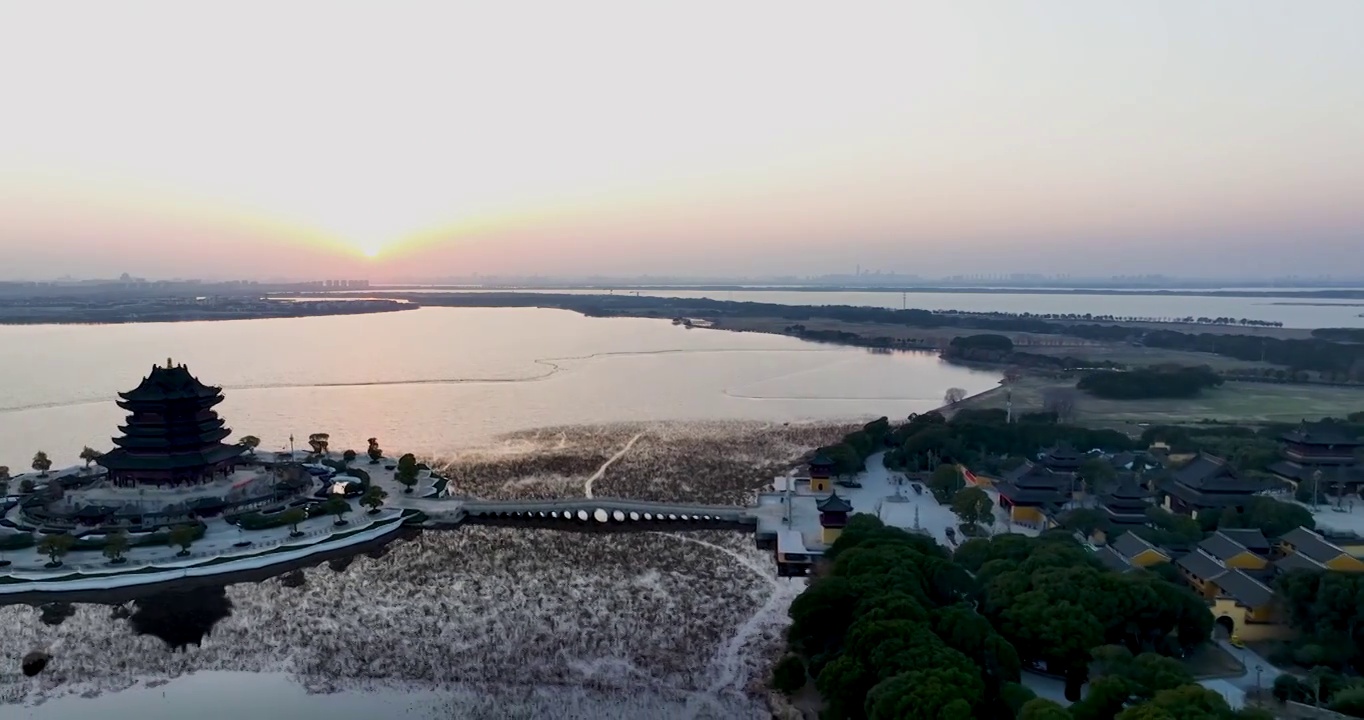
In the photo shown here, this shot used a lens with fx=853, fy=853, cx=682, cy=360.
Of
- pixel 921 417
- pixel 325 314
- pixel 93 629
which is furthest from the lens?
pixel 325 314

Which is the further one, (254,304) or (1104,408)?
(254,304)

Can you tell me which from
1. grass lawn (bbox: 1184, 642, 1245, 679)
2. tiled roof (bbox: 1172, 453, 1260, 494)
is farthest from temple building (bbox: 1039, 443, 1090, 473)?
grass lawn (bbox: 1184, 642, 1245, 679)

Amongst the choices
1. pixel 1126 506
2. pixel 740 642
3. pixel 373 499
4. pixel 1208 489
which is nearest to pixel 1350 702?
pixel 740 642

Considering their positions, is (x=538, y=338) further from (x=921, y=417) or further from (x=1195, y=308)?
(x=1195, y=308)

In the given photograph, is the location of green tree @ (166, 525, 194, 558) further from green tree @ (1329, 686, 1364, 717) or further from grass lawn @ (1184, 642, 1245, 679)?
green tree @ (1329, 686, 1364, 717)

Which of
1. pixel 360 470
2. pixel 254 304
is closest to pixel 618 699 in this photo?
pixel 360 470

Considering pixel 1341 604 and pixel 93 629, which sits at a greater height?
pixel 1341 604
